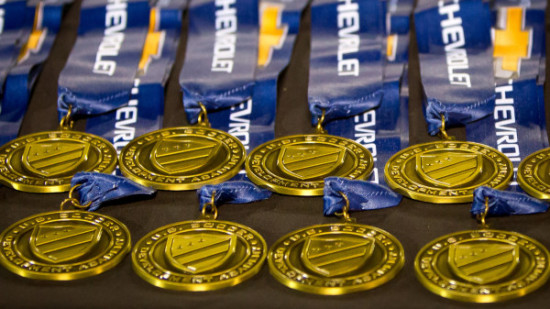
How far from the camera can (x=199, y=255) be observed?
247 centimetres

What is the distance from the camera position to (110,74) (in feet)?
10.7

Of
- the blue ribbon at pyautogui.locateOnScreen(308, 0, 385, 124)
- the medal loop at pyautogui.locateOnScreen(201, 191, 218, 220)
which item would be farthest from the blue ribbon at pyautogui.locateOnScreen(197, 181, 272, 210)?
the blue ribbon at pyautogui.locateOnScreen(308, 0, 385, 124)

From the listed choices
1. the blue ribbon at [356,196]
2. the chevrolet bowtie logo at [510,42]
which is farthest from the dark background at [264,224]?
the chevrolet bowtie logo at [510,42]

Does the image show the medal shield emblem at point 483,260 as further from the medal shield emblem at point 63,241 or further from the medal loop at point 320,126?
the medal shield emblem at point 63,241

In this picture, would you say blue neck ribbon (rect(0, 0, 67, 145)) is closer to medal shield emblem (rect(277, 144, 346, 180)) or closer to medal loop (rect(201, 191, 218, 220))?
medal loop (rect(201, 191, 218, 220))

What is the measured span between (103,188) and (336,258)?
0.70 meters

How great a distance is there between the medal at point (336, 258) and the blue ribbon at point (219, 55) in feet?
2.39

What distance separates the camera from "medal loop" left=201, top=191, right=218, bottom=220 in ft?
8.69

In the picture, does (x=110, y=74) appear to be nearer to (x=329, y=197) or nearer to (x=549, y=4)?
(x=329, y=197)

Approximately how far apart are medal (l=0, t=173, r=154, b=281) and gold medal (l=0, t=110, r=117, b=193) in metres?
0.11

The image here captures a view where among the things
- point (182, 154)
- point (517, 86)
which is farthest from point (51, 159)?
point (517, 86)

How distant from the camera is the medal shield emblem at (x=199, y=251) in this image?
7.98ft

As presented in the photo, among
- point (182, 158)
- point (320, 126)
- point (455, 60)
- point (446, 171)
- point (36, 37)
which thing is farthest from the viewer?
point (36, 37)

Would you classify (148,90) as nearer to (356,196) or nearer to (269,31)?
(269,31)
